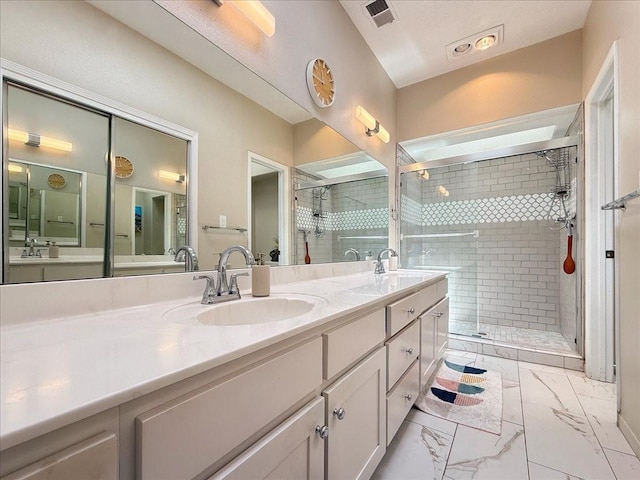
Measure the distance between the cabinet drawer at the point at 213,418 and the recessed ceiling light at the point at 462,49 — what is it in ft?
8.76

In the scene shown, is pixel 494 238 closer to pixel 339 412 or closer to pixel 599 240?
pixel 599 240

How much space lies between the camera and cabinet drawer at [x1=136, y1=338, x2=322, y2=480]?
0.41 m

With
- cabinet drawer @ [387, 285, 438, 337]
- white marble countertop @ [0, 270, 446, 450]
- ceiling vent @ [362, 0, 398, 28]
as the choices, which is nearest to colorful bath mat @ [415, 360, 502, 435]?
cabinet drawer @ [387, 285, 438, 337]

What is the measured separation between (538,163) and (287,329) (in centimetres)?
343

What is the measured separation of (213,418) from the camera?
0.49 m

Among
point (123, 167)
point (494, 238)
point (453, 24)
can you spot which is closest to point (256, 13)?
point (123, 167)

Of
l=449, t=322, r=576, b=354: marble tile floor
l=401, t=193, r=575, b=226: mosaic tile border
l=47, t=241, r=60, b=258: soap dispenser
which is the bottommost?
l=449, t=322, r=576, b=354: marble tile floor

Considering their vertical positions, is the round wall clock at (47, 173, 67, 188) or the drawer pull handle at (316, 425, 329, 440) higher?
the round wall clock at (47, 173, 67, 188)

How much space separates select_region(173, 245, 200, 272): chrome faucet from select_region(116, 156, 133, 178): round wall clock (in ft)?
0.97

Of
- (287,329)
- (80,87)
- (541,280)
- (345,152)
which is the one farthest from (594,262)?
(80,87)

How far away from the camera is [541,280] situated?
313 centimetres

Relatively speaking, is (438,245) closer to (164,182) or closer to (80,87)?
(164,182)

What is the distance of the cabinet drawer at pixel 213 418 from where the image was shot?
412 millimetres

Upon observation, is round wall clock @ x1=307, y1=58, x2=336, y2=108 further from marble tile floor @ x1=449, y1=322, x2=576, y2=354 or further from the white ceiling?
marble tile floor @ x1=449, y1=322, x2=576, y2=354
